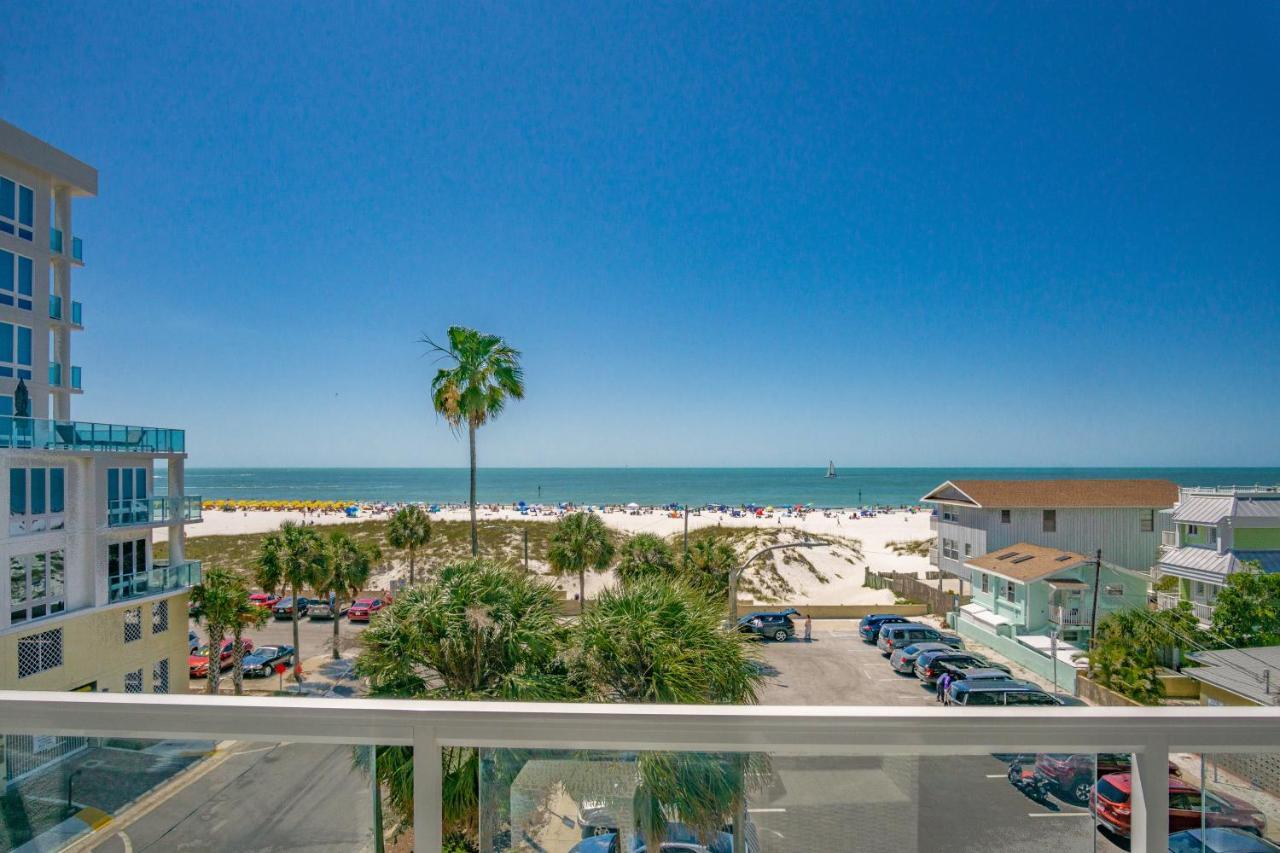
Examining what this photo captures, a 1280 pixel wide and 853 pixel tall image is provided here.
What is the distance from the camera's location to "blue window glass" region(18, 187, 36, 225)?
18.3m

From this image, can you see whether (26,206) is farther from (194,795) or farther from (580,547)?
(194,795)

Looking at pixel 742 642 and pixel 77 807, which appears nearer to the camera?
pixel 77 807

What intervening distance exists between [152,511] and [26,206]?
8.85 m

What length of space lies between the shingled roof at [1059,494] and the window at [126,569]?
31.5 meters

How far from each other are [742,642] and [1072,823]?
7.33 metres

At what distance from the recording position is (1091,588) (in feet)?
83.3

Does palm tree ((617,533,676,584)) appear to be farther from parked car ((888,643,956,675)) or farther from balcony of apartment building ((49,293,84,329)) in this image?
balcony of apartment building ((49,293,84,329))

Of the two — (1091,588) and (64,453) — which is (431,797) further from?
(1091,588)

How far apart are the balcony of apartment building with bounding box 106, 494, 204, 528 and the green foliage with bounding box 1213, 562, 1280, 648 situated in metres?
30.3

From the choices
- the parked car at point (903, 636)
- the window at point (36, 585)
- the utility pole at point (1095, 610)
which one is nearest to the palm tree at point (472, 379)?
the window at point (36, 585)

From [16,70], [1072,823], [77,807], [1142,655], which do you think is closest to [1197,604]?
[1142,655]

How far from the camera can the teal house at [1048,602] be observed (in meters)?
24.8

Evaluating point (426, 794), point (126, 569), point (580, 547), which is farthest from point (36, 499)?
point (426, 794)

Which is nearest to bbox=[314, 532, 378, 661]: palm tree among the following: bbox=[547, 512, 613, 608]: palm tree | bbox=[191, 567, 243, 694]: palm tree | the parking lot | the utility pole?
bbox=[191, 567, 243, 694]: palm tree
